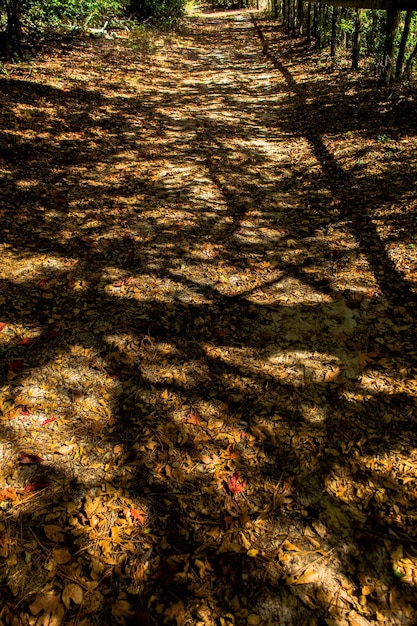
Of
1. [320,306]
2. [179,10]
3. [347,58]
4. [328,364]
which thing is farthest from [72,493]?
[179,10]

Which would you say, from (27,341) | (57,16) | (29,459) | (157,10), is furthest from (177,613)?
(157,10)

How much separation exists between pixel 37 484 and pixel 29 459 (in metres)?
0.20

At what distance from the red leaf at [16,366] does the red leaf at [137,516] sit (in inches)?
59.6

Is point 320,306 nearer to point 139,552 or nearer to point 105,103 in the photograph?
point 139,552

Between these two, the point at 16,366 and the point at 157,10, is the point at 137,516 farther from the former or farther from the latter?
the point at 157,10

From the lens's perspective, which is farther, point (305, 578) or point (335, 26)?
point (335, 26)

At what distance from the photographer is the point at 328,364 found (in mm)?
3219

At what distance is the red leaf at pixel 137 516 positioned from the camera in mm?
2266

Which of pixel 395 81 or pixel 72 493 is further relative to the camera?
pixel 395 81

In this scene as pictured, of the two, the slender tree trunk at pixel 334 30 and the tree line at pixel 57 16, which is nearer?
the tree line at pixel 57 16

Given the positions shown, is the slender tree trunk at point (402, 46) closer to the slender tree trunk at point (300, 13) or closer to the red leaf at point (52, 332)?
the red leaf at point (52, 332)

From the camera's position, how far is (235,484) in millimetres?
2463

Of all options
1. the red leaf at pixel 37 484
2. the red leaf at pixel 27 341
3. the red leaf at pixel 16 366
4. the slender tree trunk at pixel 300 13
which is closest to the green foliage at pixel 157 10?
the slender tree trunk at pixel 300 13

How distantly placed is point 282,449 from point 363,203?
385 centimetres
